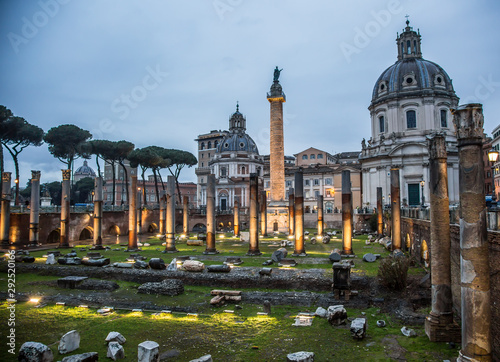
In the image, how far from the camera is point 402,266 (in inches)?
419

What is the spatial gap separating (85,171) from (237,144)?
4905cm

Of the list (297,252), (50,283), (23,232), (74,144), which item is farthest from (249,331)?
(74,144)

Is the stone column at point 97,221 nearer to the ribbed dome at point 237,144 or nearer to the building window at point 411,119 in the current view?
the building window at point 411,119

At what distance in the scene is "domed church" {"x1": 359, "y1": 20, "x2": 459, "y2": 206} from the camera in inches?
1734

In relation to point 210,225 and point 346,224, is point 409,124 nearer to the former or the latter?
point 346,224

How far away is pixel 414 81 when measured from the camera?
4553 cm

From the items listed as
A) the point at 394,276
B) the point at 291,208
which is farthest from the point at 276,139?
the point at 394,276

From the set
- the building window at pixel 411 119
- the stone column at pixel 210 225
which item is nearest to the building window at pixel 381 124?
the building window at pixel 411 119

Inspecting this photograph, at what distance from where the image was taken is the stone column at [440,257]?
6.92 meters

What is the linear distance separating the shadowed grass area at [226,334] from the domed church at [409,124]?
38047mm

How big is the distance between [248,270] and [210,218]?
679 cm

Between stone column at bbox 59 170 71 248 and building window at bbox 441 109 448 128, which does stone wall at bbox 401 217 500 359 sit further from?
building window at bbox 441 109 448 128

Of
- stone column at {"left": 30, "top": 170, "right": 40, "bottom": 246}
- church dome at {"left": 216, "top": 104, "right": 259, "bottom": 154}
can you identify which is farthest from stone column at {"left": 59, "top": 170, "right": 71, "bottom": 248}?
church dome at {"left": 216, "top": 104, "right": 259, "bottom": 154}

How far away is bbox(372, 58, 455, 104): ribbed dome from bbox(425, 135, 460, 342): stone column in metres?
41.8
